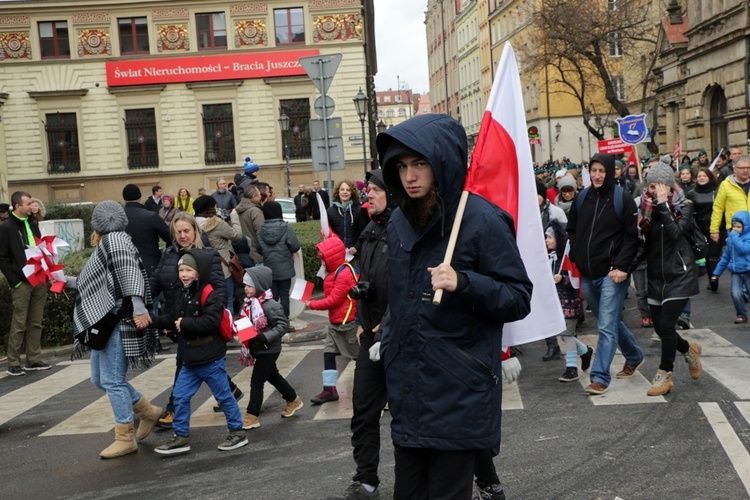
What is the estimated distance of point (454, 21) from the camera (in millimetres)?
111625

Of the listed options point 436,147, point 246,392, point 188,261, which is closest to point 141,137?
point 246,392

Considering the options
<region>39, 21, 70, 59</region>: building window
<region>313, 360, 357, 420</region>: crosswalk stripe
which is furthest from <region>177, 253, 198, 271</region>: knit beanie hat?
<region>39, 21, 70, 59</region>: building window

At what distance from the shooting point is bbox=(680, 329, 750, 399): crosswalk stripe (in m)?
7.86

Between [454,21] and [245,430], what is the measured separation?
109 m

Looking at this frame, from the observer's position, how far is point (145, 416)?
7.26m

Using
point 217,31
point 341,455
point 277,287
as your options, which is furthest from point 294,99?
point 341,455

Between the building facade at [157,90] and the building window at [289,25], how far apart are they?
0.16ft

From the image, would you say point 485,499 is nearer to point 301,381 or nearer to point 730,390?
point 730,390

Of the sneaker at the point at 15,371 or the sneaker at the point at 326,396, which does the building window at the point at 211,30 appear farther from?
the sneaker at the point at 326,396

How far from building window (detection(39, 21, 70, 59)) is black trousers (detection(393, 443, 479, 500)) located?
45.5m

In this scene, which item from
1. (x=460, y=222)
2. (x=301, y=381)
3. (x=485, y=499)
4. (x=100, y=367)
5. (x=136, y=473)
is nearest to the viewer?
(x=460, y=222)

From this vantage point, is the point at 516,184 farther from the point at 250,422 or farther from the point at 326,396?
the point at 326,396

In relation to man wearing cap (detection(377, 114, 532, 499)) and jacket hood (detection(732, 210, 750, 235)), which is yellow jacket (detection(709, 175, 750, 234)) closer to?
jacket hood (detection(732, 210, 750, 235))

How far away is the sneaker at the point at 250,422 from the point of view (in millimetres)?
7400
